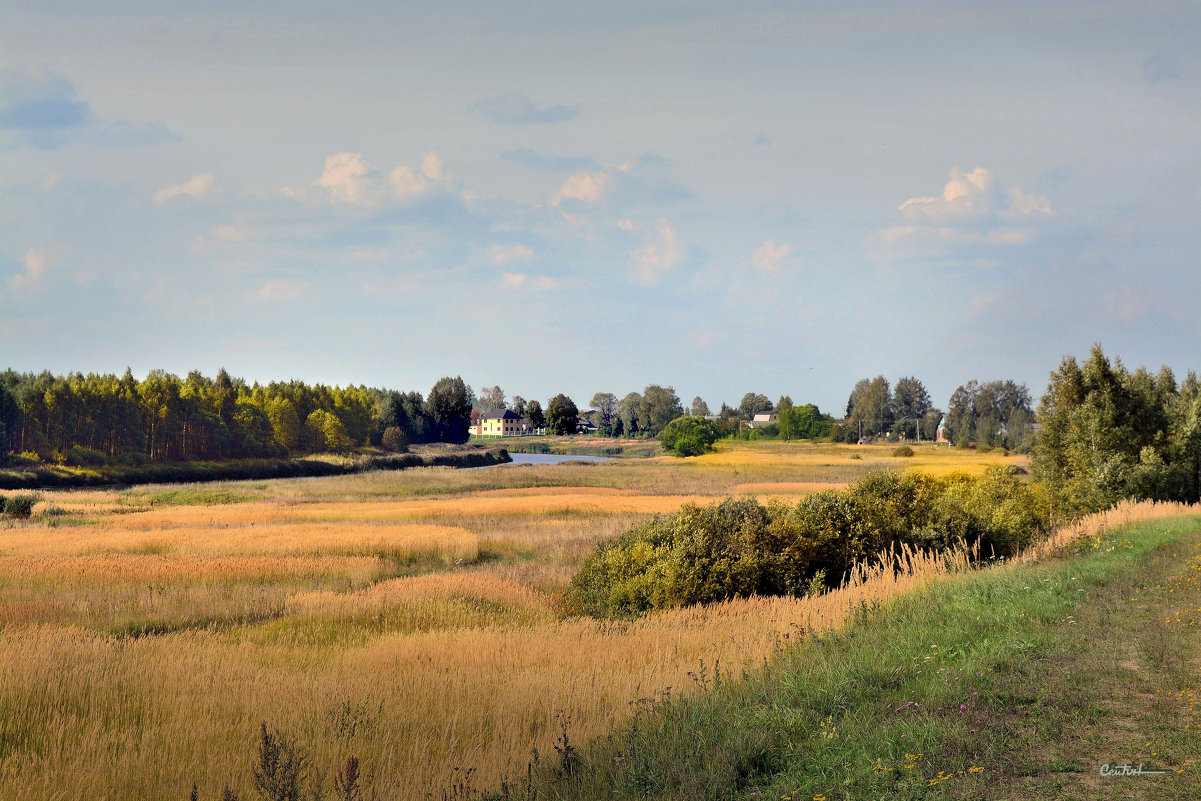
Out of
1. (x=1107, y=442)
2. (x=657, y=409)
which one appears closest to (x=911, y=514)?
(x=1107, y=442)

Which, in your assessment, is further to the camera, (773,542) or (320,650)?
(773,542)

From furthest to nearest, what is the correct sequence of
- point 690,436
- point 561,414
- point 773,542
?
point 561,414 < point 690,436 < point 773,542

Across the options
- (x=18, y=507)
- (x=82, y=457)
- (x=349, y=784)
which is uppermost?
(x=82, y=457)

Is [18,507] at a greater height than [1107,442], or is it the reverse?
[1107,442]

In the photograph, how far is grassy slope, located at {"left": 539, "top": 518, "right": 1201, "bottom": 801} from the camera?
6.12 metres

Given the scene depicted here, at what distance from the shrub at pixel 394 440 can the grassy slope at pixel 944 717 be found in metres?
121

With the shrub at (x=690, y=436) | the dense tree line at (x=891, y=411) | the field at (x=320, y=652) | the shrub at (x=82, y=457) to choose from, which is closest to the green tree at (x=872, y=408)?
the dense tree line at (x=891, y=411)

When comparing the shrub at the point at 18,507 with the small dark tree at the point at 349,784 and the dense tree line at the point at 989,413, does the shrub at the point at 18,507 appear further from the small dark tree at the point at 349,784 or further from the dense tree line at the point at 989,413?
the dense tree line at the point at 989,413

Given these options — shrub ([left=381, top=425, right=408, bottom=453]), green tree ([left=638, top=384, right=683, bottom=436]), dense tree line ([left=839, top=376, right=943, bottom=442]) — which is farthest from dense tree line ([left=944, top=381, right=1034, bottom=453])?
shrub ([left=381, top=425, right=408, bottom=453])

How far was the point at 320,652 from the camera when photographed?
1252 cm

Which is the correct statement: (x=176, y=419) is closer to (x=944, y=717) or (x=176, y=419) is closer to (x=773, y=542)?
(x=773, y=542)

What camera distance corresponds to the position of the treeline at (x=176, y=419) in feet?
224

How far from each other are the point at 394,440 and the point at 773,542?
119209mm

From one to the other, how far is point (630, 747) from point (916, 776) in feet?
8.00
